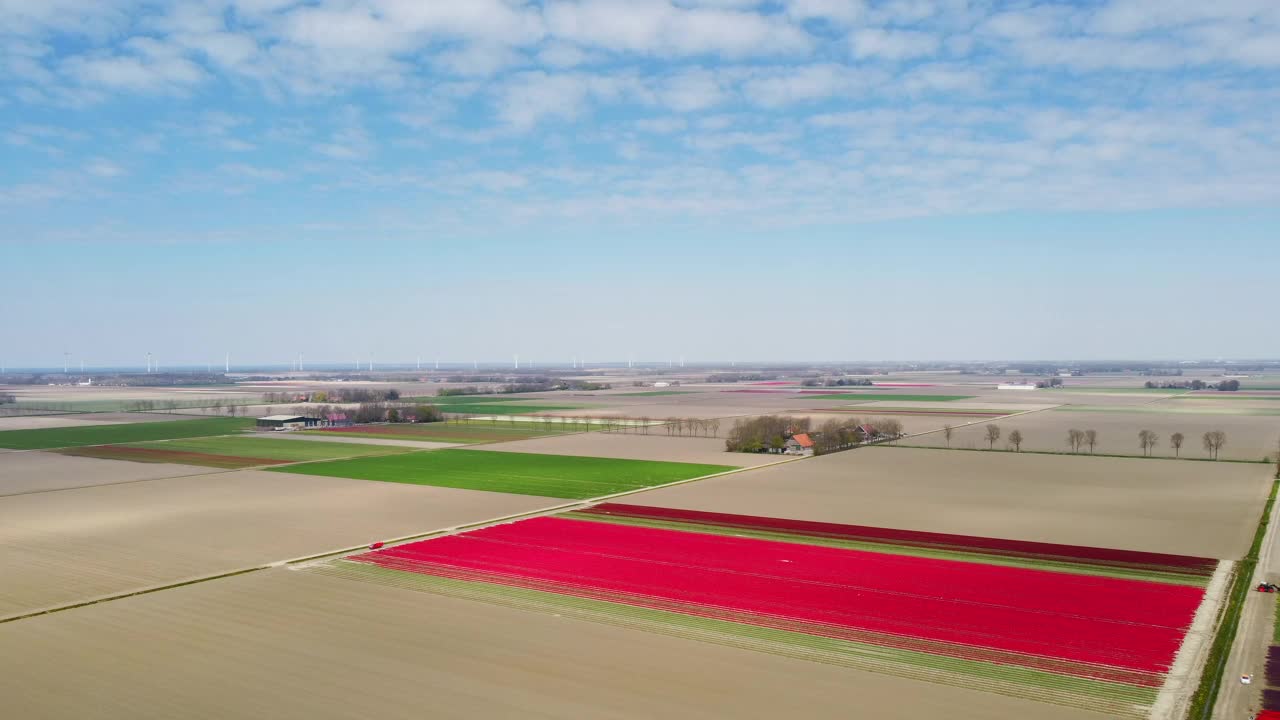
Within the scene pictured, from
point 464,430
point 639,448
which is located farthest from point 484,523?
point 464,430

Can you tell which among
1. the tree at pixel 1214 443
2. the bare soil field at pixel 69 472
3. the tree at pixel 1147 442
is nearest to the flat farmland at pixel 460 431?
the bare soil field at pixel 69 472

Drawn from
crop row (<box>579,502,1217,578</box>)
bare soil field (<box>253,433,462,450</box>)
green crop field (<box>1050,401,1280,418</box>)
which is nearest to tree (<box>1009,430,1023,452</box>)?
crop row (<box>579,502,1217,578</box>)

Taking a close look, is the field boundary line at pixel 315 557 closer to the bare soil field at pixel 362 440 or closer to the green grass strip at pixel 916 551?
the green grass strip at pixel 916 551

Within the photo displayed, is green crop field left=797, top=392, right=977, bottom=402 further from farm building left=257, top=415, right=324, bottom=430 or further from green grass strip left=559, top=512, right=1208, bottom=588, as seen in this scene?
green grass strip left=559, top=512, right=1208, bottom=588

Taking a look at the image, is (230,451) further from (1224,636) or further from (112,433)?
(1224,636)

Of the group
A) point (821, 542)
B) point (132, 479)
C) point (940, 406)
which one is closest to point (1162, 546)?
point (821, 542)

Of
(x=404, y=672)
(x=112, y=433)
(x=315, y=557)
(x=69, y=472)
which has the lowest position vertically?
(x=404, y=672)

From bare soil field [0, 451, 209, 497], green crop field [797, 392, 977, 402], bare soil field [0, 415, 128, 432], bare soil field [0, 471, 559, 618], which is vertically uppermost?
bare soil field [0, 415, 128, 432]
